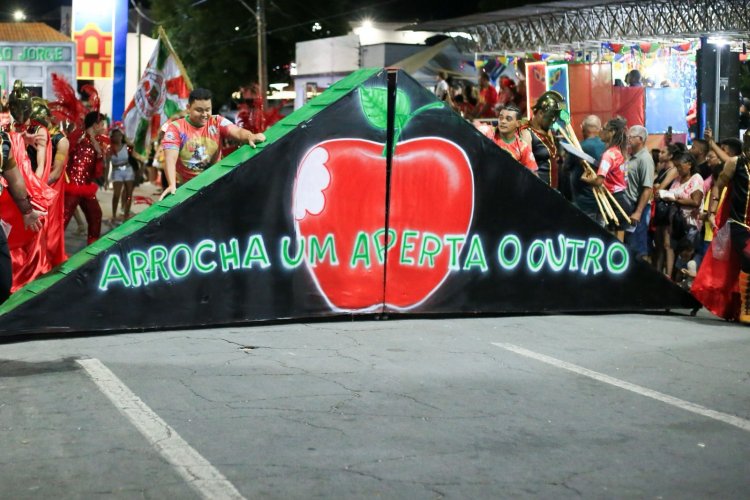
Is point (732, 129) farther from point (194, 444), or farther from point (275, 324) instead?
point (194, 444)

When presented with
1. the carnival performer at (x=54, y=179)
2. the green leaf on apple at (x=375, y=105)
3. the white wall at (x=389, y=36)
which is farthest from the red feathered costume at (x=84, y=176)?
the white wall at (x=389, y=36)

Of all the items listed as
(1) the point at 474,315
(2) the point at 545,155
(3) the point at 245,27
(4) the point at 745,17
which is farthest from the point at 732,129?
(3) the point at 245,27

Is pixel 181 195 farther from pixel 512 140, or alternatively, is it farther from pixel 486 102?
pixel 486 102

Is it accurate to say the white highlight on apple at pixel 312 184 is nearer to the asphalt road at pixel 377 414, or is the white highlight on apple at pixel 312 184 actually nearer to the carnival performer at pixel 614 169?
the asphalt road at pixel 377 414

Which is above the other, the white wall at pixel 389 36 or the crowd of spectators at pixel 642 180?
the white wall at pixel 389 36

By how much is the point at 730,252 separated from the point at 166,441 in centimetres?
626

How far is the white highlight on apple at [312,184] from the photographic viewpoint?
9.66 meters

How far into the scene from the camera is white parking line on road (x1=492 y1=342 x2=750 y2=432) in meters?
6.80

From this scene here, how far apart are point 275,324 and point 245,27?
150 ft

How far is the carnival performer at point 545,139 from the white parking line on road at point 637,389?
3758 mm

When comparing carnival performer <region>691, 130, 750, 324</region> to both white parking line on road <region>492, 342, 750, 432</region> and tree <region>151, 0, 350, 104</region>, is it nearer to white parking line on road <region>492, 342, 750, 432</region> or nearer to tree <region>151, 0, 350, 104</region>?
white parking line on road <region>492, 342, 750, 432</region>

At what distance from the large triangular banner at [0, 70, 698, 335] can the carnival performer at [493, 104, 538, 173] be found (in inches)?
49.0

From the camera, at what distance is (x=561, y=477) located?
552 centimetres

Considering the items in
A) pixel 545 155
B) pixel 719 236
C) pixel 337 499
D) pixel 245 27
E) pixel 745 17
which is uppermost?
pixel 245 27
